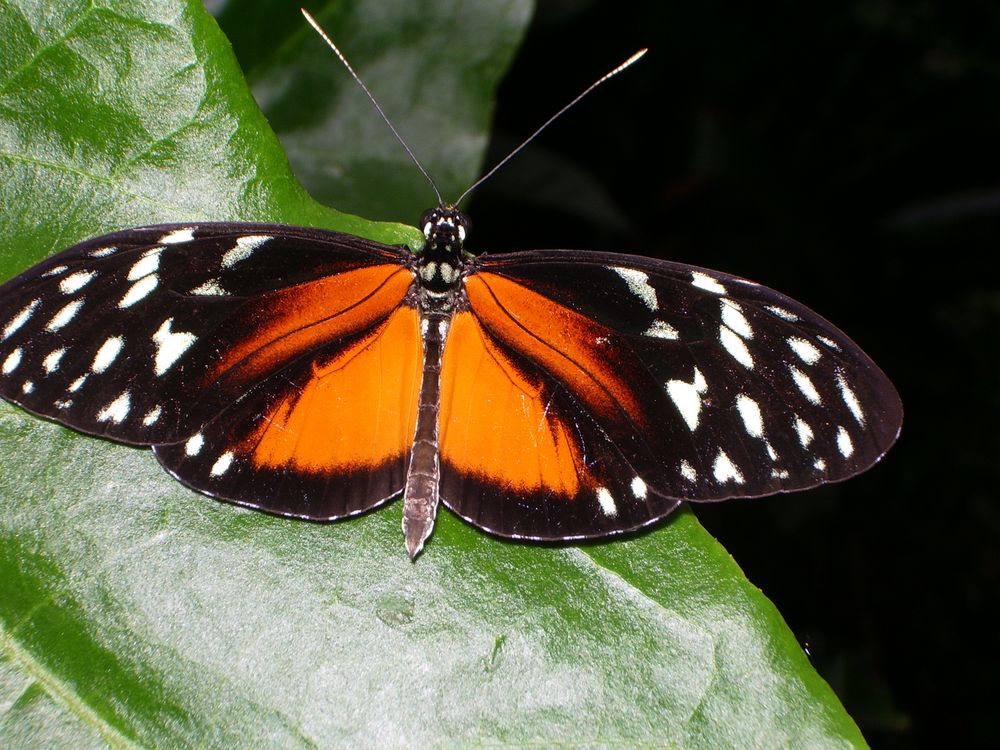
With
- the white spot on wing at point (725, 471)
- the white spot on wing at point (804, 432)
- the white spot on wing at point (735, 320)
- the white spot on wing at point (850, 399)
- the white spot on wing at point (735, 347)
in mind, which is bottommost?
the white spot on wing at point (725, 471)

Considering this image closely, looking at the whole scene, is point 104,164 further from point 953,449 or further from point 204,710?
point 953,449

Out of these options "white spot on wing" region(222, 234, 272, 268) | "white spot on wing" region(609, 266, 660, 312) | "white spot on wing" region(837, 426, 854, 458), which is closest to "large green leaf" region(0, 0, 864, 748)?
"white spot on wing" region(222, 234, 272, 268)

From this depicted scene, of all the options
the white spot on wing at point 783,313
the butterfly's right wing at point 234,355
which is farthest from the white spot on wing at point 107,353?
the white spot on wing at point 783,313

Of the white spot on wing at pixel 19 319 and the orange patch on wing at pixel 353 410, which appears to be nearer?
the white spot on wing at pixel 19 319

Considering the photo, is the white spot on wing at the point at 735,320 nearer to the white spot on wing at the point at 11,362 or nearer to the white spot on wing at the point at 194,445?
the white spot on wing at the point at 194,445

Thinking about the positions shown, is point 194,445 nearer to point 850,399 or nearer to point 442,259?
point 442,259

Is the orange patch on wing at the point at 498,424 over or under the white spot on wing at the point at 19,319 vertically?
over
